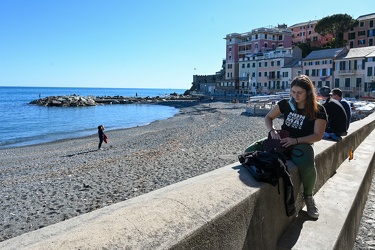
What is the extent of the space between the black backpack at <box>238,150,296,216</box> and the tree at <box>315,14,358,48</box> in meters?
67.3

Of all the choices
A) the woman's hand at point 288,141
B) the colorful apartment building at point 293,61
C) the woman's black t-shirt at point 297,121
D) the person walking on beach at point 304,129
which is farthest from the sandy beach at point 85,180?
the colorful apartment building at point 293,61

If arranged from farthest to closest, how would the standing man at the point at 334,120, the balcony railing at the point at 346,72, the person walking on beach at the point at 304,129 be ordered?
the balcony railing at the point at 346,72
the standing man at the point at 334,120
the person walking on beach at the point at 304,129

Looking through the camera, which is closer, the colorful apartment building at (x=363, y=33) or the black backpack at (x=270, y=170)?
the black backpack at (x=270, y=170)

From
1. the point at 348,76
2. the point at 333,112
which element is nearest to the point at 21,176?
the point at 333,112

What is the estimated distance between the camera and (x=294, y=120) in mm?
4293

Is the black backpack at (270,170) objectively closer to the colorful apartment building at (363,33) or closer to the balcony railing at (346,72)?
the balcony railing at (346,72)

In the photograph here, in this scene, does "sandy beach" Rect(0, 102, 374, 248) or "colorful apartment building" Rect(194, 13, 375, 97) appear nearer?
"sandy beach" Rect(0, 102, 374, 248)

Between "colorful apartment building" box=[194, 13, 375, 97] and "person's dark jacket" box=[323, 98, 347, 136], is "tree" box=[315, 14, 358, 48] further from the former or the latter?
"person's dark jacket" box=[323, 98, 347, 136]

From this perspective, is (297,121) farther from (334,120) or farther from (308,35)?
(308,35)

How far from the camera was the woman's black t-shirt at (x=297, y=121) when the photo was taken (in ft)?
13.6

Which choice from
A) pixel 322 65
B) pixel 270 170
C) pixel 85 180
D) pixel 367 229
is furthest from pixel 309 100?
pixel 322 65

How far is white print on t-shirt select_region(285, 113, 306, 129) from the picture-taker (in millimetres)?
4207

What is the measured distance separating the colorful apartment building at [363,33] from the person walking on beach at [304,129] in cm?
6682

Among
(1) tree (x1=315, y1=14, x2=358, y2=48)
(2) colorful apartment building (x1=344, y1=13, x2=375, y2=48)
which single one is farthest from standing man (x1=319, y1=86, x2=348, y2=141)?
(2) colorful apartment building (x1=344, y1=13, x2=375, y2=48)
